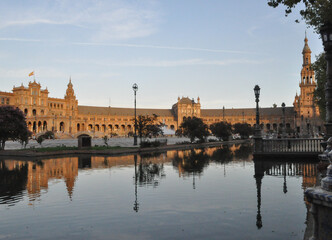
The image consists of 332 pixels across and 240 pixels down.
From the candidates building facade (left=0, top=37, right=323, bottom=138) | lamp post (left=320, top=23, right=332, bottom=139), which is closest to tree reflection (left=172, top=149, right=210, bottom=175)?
lamp post (left=320, top=23, right=332, bottom=139)

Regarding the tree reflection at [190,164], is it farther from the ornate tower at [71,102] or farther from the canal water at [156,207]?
the ornate tower at [71,102]

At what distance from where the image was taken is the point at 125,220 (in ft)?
28.1

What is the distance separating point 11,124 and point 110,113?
13462cm

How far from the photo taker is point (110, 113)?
16812 centimetres

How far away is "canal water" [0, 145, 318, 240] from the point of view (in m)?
7.61

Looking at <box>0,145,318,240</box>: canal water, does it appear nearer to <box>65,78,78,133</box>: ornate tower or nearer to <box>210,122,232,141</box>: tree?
<box>210,122,232,141</box>: tree

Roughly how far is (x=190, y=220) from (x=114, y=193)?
15.1 ft

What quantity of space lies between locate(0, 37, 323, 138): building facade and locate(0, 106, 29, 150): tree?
56.3 meters

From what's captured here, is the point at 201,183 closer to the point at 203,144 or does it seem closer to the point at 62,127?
the point at 203,144

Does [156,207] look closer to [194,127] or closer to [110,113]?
[194,127]

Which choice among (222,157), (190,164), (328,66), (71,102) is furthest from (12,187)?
(71,102)

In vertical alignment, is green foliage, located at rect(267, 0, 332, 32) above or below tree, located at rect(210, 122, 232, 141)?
above

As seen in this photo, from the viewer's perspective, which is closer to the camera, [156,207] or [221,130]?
[156,207]

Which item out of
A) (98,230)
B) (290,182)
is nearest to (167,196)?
(98,230)
